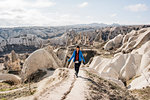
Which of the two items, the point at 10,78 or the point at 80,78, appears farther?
the point at 10,78

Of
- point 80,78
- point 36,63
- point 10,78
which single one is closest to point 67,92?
point 80,78

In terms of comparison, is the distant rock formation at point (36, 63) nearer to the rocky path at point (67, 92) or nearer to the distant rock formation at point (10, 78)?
the distant rock formation at point (10, 78)

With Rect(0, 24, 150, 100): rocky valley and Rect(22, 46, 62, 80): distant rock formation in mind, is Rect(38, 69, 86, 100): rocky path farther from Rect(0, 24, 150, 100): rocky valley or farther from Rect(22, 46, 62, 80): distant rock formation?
Rect(22, 46, 62, 80): distant rock formation

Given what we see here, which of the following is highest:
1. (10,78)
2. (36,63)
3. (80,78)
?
(80,78)

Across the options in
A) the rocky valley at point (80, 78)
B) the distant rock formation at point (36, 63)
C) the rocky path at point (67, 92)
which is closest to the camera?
the rocky path at point (67, 92)

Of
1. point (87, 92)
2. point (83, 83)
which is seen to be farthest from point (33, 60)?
point (87, 92)

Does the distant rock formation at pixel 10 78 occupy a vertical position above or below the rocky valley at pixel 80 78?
below

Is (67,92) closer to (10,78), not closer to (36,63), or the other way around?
(36,63)

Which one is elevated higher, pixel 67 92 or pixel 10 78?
pixel 67 92

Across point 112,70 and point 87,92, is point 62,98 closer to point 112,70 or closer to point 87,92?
point 87,92

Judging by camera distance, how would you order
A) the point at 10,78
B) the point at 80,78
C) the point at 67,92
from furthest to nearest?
the point at 10,78
the point at 80,78
the point at 67,92

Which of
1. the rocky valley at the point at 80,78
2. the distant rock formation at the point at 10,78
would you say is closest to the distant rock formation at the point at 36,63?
the rocky valley at the point at 80,78

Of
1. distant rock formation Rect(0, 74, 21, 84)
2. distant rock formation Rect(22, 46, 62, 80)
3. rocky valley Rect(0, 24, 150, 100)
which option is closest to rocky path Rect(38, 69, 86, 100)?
rocky valley Rect(0, 24, 150, 100)

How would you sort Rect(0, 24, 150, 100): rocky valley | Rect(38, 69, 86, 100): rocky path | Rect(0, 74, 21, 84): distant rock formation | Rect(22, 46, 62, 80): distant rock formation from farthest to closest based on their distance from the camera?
Rect(0, 74, 21, 84): distant rock formation
Rect(22, 46, 62, 80): distant rock formation
Rect(0, 24, 150, 100): rocky valley
Rect(38, 69, 86, 100): rocky path
